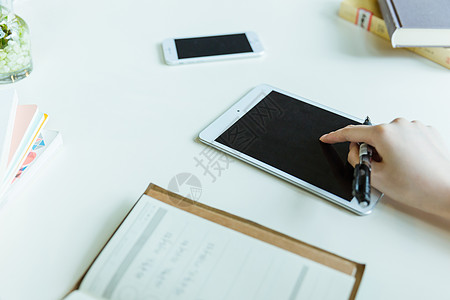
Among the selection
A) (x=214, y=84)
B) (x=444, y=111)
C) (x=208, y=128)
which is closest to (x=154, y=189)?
(x=208, y=128)

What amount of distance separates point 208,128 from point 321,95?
0.24 metres

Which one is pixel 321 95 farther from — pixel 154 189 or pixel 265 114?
pixel 154 189

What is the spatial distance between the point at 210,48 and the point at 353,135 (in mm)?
398

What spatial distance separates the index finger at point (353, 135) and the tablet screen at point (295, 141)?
0.05 ft

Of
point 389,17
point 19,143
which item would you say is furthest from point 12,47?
point 389,17

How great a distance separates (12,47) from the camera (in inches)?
31.6

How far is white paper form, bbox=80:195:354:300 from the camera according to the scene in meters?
A: 0.49

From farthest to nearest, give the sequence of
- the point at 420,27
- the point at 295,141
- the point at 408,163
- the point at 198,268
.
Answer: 1. the point at 420,27
2. the point at 295,141
3. the point at 408,163
4. the point at 198,268

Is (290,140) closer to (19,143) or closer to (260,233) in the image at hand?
Result: (260,233)

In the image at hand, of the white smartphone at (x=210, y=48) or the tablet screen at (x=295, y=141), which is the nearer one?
the tablet screen at (x=295, y=141)

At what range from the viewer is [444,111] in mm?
820

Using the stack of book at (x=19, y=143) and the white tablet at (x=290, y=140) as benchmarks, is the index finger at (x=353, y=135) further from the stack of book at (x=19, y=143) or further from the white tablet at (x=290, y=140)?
the stack of book at (x=19, y=143)

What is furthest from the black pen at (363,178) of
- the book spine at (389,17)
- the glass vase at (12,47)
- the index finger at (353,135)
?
the glass vase at (12,47)

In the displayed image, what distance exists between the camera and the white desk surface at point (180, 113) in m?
0.56
